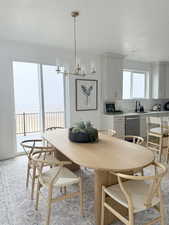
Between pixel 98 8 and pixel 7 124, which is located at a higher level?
pixel 98 8

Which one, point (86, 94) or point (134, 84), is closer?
point (86, 94)

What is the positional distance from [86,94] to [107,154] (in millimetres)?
2885

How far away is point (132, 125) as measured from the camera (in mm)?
5031

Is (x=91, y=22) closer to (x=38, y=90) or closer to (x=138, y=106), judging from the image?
(x=38, y=90)

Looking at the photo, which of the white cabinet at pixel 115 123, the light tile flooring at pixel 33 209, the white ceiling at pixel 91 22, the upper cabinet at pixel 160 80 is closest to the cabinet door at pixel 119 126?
the white cabinet at pixel 115 123

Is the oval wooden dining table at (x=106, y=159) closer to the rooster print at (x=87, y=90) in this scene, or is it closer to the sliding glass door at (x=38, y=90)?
the sliding glass door at (x=38, y=90)

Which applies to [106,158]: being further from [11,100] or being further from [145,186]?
[11,100]

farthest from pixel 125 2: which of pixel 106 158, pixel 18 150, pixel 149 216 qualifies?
pixel 18 150

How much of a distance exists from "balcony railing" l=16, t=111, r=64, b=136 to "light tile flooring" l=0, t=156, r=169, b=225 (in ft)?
7.48

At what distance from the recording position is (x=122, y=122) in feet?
15.7

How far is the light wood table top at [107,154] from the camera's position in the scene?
5.25ft

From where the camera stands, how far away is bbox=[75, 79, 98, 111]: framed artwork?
451 cm

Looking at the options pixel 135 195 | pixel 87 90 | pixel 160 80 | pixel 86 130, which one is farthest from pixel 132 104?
pixel 135 195

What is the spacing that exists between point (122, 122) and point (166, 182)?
2241 mm
